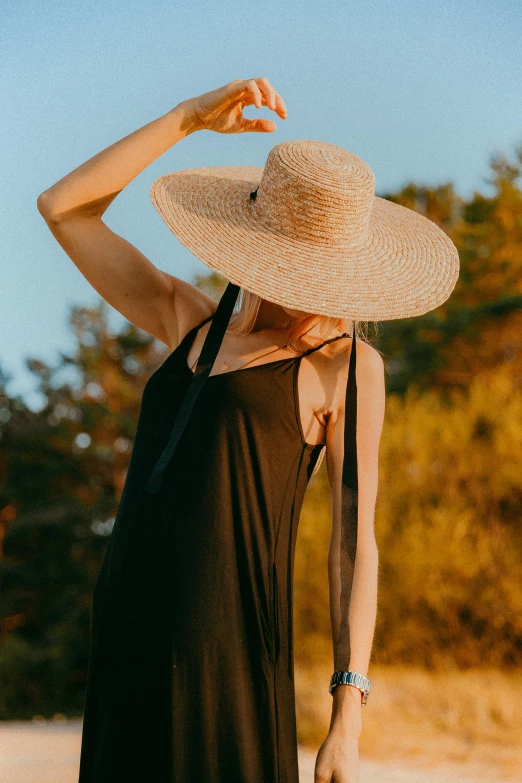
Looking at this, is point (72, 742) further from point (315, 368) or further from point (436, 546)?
point (315, 368)

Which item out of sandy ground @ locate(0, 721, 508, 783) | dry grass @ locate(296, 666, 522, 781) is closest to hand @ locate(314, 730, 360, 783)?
sandy ground @ locate(0, 721, 508, 783)

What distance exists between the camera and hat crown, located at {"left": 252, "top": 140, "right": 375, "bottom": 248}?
1.72 meters

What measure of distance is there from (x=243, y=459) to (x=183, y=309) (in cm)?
46

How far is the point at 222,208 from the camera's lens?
187 cm

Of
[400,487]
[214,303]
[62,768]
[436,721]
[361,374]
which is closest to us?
Result: [361,374]

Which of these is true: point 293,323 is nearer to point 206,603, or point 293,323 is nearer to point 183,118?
point 183,118

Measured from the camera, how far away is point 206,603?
162 cm

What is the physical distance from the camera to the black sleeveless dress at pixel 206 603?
63.1 inches

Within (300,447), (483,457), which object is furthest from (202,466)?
(483,457)

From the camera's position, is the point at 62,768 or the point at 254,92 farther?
the point at 62,768

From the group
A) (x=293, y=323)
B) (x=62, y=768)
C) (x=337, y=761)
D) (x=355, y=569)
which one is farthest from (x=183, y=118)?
(x=62, y=768)

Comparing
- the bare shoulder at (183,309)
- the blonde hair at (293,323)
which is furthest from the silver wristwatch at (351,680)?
the bare shoulder at (183,309)

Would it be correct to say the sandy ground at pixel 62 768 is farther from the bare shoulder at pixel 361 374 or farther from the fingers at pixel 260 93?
the fingers at pixel 260 93

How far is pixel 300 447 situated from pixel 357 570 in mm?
267
